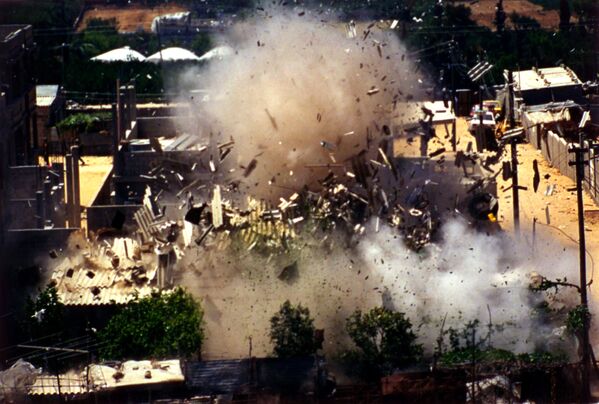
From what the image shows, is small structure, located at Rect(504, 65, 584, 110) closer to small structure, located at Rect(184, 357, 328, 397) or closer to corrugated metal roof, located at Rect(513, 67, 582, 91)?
corrugated metal roof, located at Rect(513, 67, 582, 91)

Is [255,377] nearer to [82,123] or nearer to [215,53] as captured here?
[82,123]

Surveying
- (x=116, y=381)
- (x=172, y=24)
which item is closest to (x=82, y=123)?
(x=172, y=24)

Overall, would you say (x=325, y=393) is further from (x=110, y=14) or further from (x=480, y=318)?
(x=110, y=14)

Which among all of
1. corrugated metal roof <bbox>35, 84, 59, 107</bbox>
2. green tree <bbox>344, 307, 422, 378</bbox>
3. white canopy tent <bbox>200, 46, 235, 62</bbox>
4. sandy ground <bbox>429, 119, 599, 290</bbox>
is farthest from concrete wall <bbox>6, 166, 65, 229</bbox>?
white canopy tent <bbox>200, 46, 235, 62</bbox>

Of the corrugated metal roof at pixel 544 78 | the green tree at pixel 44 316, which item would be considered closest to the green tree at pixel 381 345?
the green tree at pixel 44 316

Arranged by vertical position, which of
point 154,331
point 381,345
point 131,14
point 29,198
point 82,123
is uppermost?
point 131,14

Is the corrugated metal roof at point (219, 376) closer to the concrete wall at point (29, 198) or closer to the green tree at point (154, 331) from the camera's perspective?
the green tree at point (154, 331)
